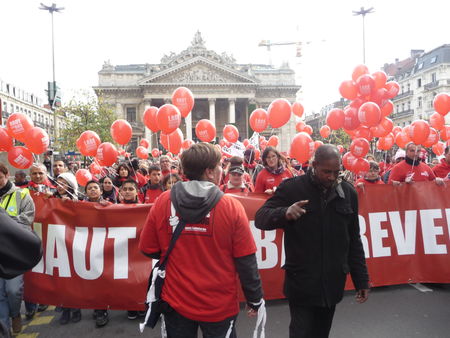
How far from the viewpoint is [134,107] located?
1959 inches

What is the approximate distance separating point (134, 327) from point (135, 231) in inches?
41.2

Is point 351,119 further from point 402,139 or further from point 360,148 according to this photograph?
point 402,139

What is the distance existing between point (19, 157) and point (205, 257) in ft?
14.4

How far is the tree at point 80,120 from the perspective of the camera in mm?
26594

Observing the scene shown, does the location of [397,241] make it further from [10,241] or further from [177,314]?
[10,241]

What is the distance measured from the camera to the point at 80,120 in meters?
27.2

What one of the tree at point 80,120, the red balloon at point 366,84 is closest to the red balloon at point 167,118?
the red balloon at point 366,84

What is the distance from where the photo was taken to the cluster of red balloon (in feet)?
16.9

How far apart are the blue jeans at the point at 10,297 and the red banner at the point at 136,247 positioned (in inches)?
11.1

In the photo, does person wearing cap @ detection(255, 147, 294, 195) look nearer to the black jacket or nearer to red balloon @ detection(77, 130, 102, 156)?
the black jacket

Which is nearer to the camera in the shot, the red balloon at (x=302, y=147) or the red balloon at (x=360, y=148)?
the red balloon at (x=302, y=147)

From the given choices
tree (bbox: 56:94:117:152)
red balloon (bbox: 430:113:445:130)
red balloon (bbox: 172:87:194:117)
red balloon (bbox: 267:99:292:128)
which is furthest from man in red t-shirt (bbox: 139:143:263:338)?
tree (bbox: 56:94:117:152)

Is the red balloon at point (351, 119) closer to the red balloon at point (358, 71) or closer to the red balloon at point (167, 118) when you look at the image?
the red balloon at point (358, 71)

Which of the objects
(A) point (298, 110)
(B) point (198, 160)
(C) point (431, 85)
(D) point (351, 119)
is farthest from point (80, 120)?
(C) point (431, 85)
